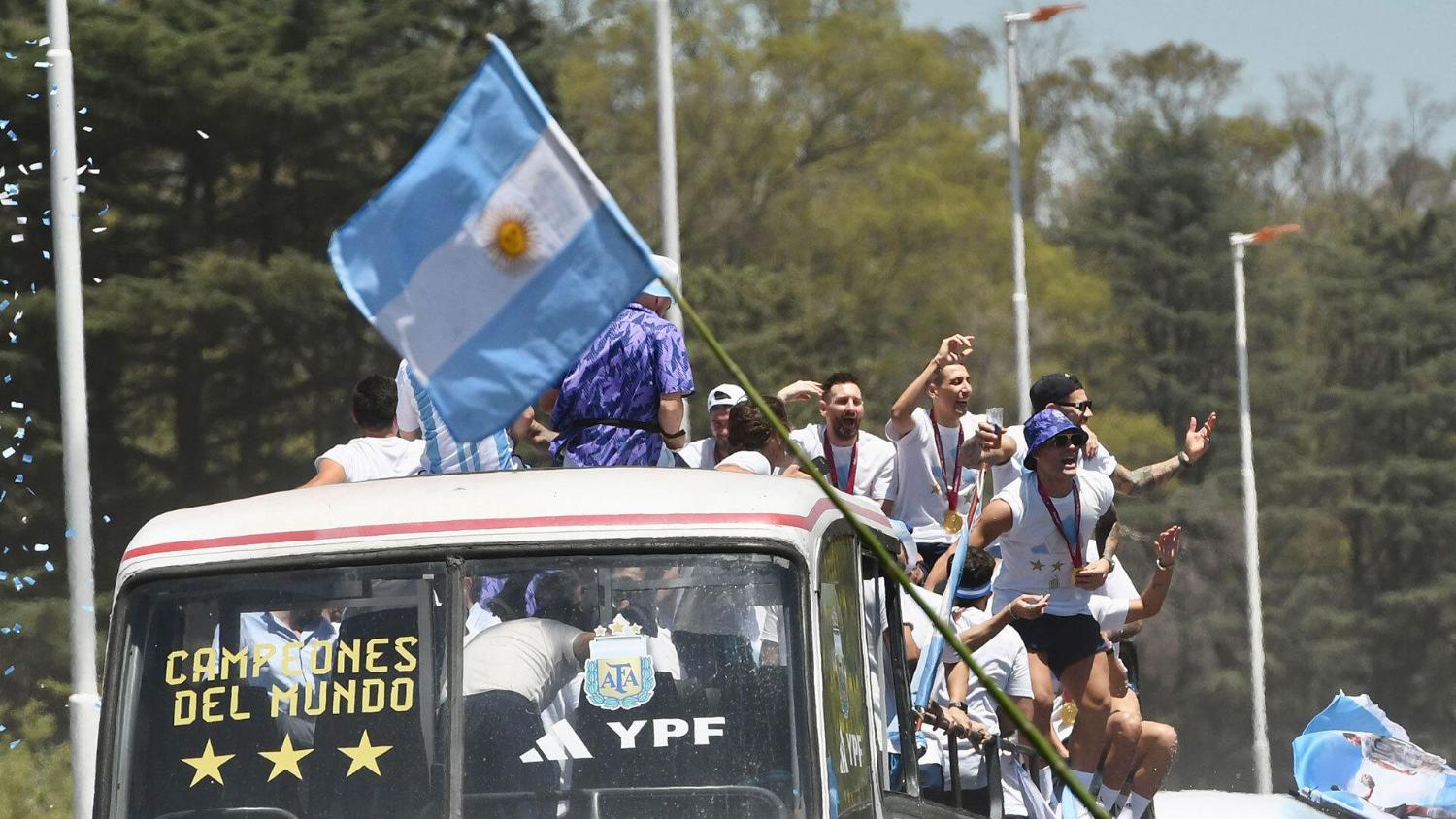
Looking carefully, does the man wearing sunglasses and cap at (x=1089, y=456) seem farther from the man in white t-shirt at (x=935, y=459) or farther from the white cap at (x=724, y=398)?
the white cap at (x=724, y=398)

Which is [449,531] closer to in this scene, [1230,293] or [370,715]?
[370,715]

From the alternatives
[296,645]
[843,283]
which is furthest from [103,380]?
[296,645]

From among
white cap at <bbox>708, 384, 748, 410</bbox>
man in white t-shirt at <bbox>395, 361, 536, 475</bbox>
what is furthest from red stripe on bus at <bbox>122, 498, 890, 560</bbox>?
white cap at <bbox>708, 384, 748, 410</bbox>

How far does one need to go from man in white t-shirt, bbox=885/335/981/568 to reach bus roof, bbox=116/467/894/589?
198 inches

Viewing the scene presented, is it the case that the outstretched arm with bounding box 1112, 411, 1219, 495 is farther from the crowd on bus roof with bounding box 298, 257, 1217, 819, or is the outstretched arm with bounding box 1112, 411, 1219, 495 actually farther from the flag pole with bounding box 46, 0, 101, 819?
the flag pole with bounding box 46, 0, 101, 819

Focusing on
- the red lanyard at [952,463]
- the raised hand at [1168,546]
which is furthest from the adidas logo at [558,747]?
the red lanyard at [952,463]

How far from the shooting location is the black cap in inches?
387

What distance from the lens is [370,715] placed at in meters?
5.04

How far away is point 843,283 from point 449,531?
42.9m

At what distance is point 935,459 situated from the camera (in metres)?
10.5

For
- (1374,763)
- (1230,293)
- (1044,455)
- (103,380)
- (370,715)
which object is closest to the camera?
(370,715)

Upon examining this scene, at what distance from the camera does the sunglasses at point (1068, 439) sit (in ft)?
28.5

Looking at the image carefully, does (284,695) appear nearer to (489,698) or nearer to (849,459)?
(489,698)

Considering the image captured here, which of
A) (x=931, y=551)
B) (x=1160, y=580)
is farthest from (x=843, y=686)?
(x=931, y=551)
